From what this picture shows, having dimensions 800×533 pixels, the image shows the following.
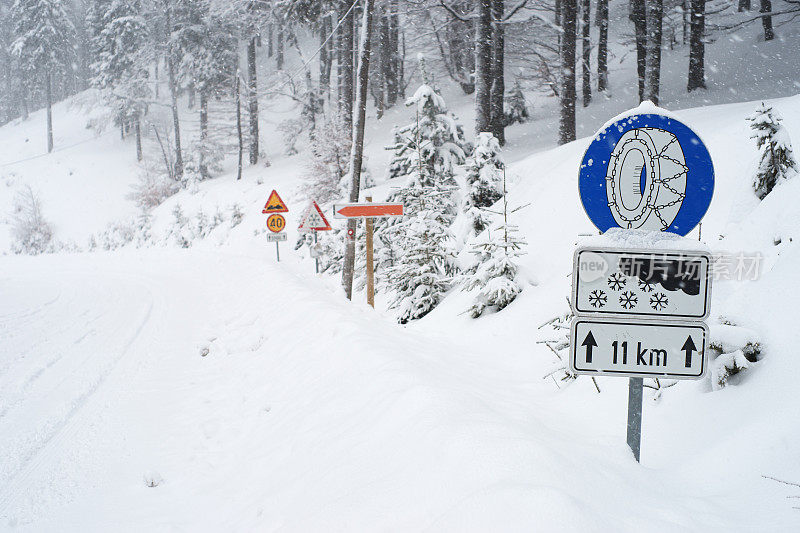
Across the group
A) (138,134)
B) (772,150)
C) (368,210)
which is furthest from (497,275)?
(138,134)

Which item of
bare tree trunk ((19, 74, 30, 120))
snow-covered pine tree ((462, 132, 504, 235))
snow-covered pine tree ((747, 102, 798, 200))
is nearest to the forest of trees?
bare tree trunk ((19, 74, 30, 120))

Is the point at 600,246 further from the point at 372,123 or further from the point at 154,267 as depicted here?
the point at 372,123

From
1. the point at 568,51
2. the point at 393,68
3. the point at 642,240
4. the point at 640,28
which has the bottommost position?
the point at 642,240

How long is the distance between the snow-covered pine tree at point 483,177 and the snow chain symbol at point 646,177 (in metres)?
8.87

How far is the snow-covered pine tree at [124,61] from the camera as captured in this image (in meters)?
41.8

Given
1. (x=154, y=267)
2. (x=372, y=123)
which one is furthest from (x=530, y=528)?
(x=372, y=123)

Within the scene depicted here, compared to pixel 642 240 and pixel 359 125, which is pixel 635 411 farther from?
pixel 359 125

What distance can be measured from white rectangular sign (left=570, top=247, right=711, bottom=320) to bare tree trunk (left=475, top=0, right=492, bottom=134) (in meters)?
14.5

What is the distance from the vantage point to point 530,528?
2068 millimetres

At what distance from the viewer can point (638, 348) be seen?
2559 mm

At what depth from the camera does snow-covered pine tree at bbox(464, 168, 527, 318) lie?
8367mm

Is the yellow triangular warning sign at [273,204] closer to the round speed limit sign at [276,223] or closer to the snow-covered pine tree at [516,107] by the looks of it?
the round speed limit sign at [276,223]

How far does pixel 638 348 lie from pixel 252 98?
3535 centimetres

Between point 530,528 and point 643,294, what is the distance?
122cm
